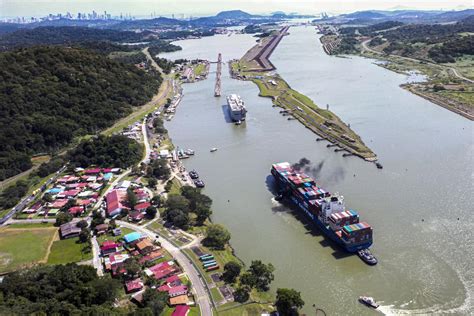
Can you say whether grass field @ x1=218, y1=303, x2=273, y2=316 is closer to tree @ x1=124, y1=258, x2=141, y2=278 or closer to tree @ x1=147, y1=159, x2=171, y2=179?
tree @ x1=124, y1=258, x2=141, y2=278

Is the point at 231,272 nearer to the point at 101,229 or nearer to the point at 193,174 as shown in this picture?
the point at 101,229

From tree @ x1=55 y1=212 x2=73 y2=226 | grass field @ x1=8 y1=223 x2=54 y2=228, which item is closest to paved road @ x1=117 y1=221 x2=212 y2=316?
tree @ x1=55 y1=212 x2=73 y2=226

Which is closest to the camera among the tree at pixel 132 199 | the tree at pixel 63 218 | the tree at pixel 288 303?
the tree at pixel 288 303

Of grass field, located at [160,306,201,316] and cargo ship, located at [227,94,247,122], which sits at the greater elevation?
cargo ship, located at [227,94,247,122]

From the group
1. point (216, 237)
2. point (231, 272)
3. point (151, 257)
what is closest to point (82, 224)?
point (151, 257)

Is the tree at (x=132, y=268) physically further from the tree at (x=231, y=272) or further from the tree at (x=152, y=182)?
the tree at (x=152, y=182)

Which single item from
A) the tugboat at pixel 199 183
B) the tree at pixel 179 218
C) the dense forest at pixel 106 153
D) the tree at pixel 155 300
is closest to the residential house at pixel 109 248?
the tree at pixel 179 218

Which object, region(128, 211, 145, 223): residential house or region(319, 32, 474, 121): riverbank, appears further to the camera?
region(319, 32, 474, 121): riverbank
